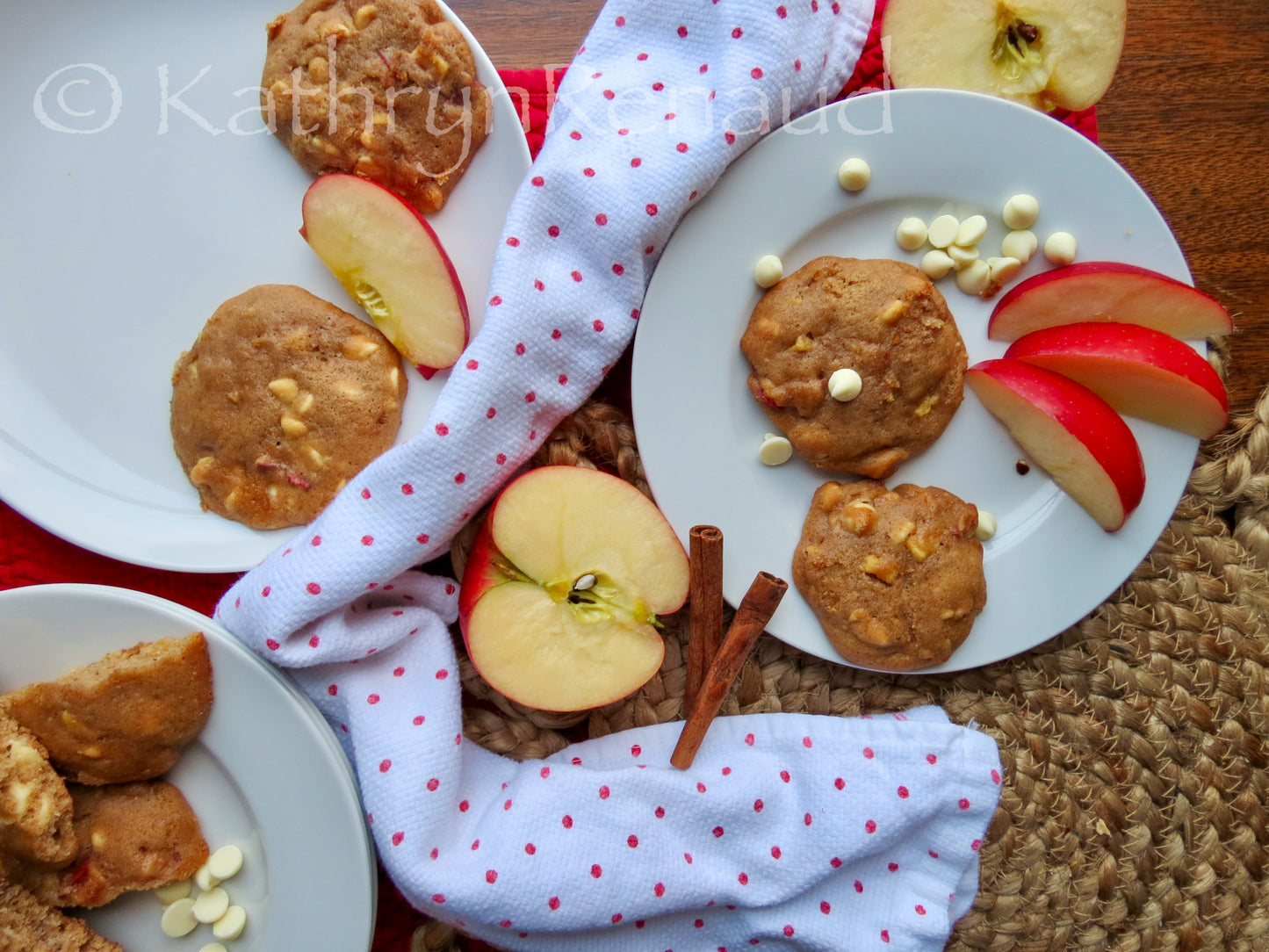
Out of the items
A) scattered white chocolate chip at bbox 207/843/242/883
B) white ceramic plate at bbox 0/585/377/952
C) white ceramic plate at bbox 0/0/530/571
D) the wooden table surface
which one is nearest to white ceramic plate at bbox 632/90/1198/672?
the wooden table surface

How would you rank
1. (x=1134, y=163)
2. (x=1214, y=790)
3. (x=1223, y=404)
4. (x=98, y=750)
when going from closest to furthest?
1. (x=98, y=750)
2. (x=1223, y=404)
3. (x=1214, y=790)
4. (x=1134, y=163)

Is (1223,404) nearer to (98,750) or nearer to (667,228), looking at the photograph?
(667,228)

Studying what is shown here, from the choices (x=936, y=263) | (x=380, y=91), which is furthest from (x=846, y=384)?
(x=380, y=91)

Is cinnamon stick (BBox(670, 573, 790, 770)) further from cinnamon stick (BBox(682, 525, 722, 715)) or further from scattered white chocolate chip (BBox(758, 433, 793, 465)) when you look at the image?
scattered white chocolate chip (BBox(758, 433, 793, 465))

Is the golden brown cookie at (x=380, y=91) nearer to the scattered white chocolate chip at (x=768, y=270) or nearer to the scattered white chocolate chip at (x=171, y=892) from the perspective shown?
the scattered white chocolate chip at (x=768, y=270)

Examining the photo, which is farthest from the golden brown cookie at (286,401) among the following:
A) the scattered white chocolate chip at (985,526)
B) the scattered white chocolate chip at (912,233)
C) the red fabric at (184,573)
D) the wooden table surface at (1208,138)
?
the wooden table surface at (1208,138)

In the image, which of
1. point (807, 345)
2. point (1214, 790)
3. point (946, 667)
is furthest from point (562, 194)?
point (1214, 790)
